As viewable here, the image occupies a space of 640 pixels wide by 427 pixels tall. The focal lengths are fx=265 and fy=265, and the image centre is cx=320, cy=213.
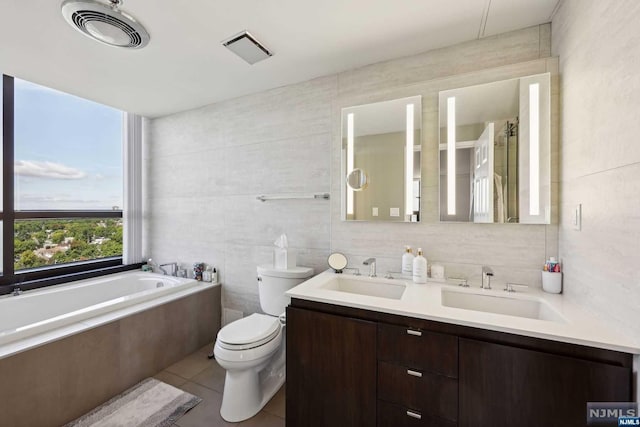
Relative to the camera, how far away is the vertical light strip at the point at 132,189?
9.66 feet

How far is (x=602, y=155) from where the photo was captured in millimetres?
1044

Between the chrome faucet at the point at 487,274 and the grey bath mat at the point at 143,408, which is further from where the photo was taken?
the grey bath mat at the point at 143,408

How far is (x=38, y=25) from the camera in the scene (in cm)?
152

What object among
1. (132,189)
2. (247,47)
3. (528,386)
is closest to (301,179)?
(247,47)

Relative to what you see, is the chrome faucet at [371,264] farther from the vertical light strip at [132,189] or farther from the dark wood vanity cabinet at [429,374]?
the vertical light strip at [132,189]

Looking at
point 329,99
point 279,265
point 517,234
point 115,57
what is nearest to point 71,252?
point 115,57

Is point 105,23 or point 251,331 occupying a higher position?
point 105,23

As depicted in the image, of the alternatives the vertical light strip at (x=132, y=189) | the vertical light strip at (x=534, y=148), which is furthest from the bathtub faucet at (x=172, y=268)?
the vertical light strip at (x=534, y=148)

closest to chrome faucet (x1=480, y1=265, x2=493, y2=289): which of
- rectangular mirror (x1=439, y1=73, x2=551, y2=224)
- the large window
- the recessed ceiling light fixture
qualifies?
rectangular mirror (x1=439, y1=73, x2=551, y2=224)

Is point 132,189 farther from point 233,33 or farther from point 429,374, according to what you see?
point 429,374

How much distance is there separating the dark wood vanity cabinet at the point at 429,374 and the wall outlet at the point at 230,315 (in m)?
1.27

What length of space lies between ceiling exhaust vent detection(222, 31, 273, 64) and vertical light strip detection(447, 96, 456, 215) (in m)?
1.27

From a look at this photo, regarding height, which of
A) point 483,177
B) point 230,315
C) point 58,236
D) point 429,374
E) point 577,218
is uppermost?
point 483,177

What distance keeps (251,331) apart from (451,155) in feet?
5.76
